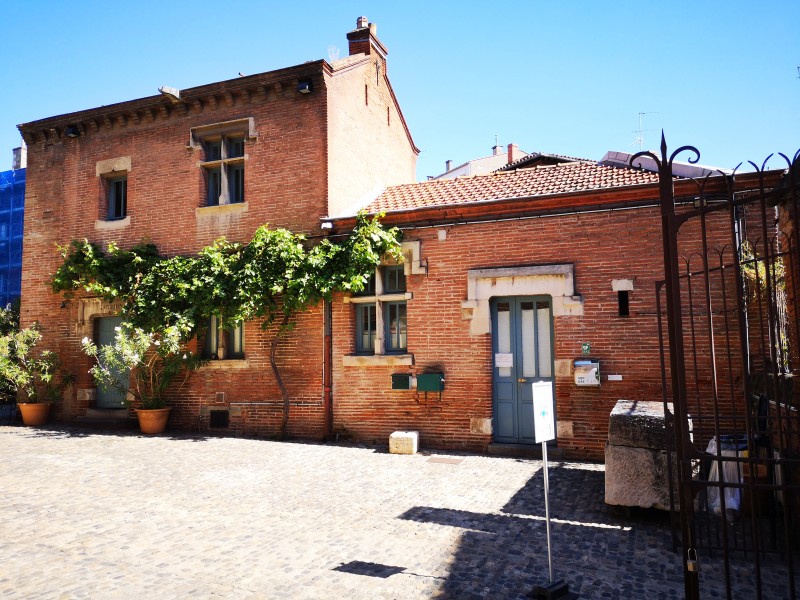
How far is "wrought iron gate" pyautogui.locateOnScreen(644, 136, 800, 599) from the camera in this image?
3416 mm

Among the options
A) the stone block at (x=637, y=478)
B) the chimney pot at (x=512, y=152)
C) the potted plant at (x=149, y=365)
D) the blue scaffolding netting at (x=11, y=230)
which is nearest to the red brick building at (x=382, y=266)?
the potted plant at (x=149, y=365)

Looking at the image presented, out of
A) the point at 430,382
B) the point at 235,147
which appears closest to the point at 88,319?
the point at 235,147

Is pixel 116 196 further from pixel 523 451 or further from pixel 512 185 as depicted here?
pixel 523 451

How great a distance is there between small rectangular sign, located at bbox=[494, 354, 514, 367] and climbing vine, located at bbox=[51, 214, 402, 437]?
2558mm

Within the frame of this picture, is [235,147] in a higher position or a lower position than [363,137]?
lower

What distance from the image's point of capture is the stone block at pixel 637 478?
5.67 metres

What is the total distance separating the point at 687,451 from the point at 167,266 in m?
10.6

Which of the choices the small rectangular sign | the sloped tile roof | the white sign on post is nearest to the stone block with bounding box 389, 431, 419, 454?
the small rectangular sign

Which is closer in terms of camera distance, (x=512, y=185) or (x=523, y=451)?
(x=523, y=451)

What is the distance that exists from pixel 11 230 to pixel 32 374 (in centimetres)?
1429

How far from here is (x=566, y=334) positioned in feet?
30.3

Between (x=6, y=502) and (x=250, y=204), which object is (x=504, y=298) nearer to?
(x=250, y=204)

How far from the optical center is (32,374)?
43.0 ft

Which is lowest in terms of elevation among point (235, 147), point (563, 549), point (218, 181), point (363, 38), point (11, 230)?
point (563, 549)
